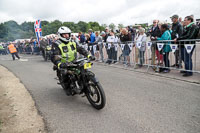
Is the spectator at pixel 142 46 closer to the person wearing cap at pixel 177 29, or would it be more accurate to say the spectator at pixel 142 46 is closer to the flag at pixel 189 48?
the person wearing cap at pixel 177 29

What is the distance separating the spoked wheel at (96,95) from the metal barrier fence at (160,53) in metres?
3.65

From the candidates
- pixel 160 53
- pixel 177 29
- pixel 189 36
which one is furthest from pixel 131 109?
pixel 177 29

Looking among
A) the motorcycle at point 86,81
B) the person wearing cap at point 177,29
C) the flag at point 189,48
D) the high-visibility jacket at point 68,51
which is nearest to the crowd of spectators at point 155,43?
the person wearing cap at point 177,29

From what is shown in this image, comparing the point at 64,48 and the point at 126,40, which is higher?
the point at 126,40

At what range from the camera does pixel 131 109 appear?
375 centimetres

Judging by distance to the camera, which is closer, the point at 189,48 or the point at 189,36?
the point at 189,48

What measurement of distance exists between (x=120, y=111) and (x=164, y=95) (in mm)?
1488

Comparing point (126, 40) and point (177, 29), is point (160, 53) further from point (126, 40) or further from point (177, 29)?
point (126, 40)

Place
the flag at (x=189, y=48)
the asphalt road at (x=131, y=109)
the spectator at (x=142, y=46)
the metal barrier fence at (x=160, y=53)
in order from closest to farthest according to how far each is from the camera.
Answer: the asphalt road at (x=131, y=109) < the flag at (x=189, y=48) < the metal barrier fence at (x=160, y=53) < the spectator at (x=142, y=46)

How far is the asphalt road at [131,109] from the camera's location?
3.04 metres

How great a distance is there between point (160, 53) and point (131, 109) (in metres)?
3.91

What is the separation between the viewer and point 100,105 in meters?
3.72

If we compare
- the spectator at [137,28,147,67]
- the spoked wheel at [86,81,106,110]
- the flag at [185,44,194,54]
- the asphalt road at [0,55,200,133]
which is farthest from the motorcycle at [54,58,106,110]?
the spectator at [137,28,147,67]

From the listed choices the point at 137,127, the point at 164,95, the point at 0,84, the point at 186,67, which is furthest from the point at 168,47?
the point at 0,84
